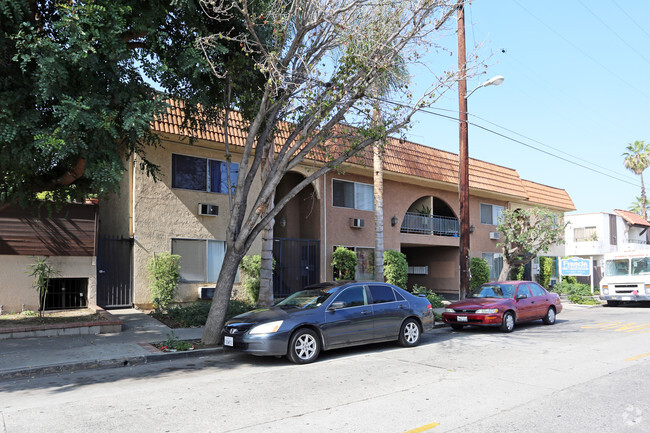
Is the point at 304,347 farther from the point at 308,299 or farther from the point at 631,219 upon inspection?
the point at 631,219

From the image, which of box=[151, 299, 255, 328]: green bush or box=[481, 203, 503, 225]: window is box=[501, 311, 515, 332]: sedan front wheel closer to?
box=[151, 299, 255, 328]: green bush

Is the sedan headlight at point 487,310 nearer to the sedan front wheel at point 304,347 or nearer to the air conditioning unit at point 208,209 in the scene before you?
the sedan front wheel at point 304,347

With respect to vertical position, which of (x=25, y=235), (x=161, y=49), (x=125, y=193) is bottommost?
(x=25, y=235)

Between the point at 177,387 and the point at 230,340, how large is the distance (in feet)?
6.30

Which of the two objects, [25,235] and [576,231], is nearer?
[25,235]

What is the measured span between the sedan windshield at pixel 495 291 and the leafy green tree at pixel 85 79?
28.5ft

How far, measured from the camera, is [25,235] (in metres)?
13.2

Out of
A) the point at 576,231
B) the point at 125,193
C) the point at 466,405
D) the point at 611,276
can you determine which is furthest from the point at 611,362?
the point at 576,231

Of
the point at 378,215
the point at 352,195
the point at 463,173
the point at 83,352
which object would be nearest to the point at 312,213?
the point at 352,195

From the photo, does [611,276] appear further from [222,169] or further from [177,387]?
[177,387]

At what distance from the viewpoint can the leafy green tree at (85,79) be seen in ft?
27.0

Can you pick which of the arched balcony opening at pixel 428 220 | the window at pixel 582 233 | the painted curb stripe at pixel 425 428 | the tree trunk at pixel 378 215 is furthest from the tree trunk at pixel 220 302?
the window at pixel 582 233

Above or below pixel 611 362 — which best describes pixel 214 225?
above

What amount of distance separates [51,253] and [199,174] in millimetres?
4933
